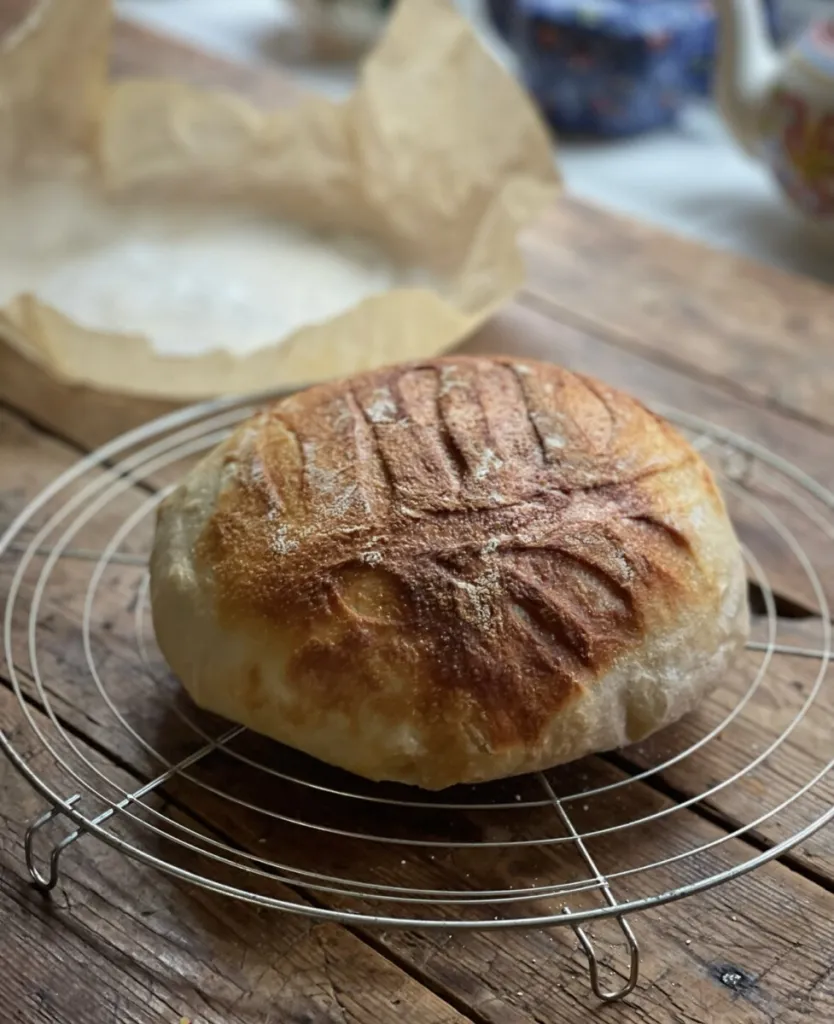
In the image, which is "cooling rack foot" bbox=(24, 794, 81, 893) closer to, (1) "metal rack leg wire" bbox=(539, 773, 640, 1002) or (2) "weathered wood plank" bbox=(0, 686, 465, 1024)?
(2) "weathered wood plank" bbox=(0, 686, 465, 1024)

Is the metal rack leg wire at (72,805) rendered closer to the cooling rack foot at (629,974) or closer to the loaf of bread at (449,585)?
the loaf of bread at (449,585)

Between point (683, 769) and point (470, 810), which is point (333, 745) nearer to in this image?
point (470, 810)

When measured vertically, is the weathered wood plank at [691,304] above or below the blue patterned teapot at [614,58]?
below

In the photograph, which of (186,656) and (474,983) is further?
(186,656)

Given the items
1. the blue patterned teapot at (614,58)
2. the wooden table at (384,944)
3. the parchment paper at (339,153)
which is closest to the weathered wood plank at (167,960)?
the wooden table at (384,944)

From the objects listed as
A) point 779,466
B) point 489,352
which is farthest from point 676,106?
point 779,466

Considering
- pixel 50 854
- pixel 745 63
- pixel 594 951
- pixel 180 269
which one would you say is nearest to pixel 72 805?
pixel 50 854

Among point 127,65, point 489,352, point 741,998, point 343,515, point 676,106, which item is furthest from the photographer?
point 676,106
